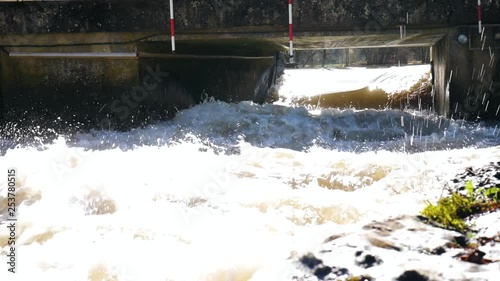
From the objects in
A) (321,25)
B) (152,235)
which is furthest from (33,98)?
(152,235)

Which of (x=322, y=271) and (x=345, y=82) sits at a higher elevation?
(x=322, y=271)

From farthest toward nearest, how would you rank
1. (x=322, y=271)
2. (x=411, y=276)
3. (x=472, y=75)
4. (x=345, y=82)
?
(x=345, y=82)
(x=472, y=75)
(x=322, y=271)
(x=411, y=276)

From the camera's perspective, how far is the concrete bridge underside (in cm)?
777

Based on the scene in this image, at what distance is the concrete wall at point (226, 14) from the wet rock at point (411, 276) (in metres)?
5.98

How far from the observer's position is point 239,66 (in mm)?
10914

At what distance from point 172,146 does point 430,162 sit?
128 inches

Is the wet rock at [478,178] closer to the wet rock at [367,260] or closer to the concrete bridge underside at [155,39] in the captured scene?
the wet rock at [367,260]

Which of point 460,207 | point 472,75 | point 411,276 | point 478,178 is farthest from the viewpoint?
point 472,75

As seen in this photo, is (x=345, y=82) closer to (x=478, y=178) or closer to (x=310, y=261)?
(x=478, y=178)

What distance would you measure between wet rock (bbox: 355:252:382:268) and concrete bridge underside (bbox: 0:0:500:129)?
5817mm

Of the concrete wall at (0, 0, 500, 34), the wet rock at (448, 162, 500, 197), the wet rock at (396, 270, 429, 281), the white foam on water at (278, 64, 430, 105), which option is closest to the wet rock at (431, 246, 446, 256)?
the wet rock at (396, 270, 429, 281)

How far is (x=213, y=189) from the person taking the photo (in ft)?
16.1

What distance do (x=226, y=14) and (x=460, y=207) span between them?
5.58 metres

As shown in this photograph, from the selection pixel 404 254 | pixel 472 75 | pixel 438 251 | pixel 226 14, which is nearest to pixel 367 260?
pixel 404 254
